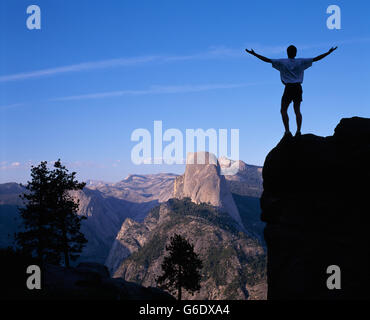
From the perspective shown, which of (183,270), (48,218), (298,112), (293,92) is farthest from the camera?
(183,270)

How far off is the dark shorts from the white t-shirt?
0.56 ft

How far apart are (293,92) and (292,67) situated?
0.90 metres

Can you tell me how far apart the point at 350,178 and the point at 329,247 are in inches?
107

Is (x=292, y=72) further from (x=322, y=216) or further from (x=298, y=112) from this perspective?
(x=322, y=216)

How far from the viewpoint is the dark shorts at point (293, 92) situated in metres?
14.3

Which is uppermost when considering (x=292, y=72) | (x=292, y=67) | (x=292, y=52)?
(x=292, y=52)

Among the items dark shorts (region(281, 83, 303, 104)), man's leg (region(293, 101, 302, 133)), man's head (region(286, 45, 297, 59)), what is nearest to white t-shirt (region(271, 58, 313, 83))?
dark shorts (region(281, 83, 303, 104))

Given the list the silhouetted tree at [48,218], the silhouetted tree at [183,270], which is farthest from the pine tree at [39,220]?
the silhouetted tree at [183,270]

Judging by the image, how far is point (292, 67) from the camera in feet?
46.1

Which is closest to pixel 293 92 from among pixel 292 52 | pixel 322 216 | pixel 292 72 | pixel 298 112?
pixel 292 72

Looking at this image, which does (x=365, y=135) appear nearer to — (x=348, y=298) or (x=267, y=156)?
(x=267, y=156)

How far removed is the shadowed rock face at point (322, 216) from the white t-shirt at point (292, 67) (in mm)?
2539

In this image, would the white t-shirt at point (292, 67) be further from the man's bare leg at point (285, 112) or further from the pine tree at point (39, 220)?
the pine tree at point (39, 220)

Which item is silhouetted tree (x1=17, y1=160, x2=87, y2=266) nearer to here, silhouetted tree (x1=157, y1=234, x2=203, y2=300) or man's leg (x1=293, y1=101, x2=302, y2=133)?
silhouetted tree (x1=157, y1=234, x2=203, y2=300)
